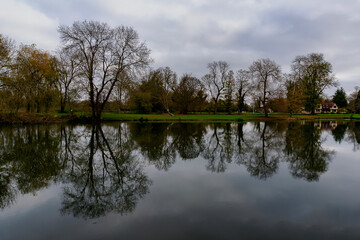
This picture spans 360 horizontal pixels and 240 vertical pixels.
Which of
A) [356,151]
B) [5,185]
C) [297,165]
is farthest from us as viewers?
[356,151]

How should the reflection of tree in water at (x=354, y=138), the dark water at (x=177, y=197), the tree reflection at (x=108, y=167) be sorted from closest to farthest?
the dark water at (x=177, y=197)
the tree reflection at (x=108, y=167)
the reflection of tree in water at (x=354, y=138)

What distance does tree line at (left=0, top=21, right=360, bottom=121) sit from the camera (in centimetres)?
2638

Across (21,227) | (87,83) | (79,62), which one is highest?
(79,62)

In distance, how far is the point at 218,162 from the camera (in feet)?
28.2

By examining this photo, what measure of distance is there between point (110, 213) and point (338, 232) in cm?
437

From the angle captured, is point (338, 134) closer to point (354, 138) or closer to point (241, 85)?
point (354, 138)

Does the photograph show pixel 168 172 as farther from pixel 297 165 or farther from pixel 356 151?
pixel 356 151

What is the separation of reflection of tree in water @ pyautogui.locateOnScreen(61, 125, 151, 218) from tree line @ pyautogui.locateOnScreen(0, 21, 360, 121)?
73.7ft

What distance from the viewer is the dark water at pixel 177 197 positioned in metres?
3.79

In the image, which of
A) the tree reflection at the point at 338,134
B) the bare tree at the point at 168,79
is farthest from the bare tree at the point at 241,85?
the tree reflection at the point at 338,134

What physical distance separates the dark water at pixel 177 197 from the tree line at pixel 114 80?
72.3 feet

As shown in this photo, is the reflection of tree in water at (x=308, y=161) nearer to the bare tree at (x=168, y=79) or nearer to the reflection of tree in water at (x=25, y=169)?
the reflection of tree in water at (x=25, y=169)

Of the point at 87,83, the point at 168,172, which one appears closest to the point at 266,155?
the point at 168,172

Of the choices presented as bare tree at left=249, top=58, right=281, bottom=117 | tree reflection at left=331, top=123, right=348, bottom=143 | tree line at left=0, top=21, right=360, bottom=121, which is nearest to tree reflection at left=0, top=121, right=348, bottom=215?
tree reflection at left=331, top=123, right=348, bottom=143
